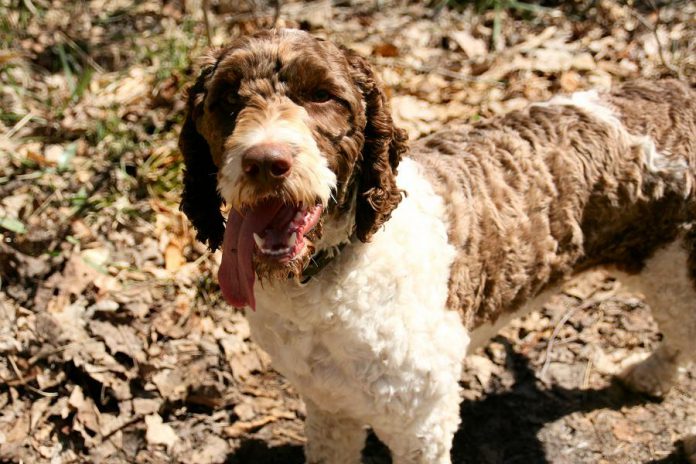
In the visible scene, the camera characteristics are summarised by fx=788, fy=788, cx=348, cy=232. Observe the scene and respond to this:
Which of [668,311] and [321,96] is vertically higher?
[321,96]

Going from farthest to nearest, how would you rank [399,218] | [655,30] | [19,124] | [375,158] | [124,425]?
[655,30], [19,124], [124,425], [399,218], [375,158]

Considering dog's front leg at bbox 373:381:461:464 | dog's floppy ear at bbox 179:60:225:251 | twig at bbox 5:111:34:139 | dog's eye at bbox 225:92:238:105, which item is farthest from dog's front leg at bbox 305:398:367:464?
twig at bbox 5:111:34:139

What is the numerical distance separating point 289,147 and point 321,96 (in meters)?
0.39

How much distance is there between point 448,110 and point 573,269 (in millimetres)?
2186

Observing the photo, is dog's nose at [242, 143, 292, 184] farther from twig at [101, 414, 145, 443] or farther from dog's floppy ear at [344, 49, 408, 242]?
twig at [101, 414, 145, 443]

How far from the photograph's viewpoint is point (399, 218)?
9.91 ft

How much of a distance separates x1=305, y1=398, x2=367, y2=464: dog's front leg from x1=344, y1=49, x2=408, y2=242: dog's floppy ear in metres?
1.17

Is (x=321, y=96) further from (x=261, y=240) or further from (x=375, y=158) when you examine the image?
(x=261, y=240)

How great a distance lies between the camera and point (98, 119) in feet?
17.2

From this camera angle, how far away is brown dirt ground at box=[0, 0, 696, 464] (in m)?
3.98

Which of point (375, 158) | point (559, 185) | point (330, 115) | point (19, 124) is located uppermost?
point (330, 115)

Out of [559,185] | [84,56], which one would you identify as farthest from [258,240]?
[84,56]

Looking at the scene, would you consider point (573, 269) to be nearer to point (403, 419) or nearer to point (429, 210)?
point (429, 210)

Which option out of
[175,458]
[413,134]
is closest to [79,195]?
[175,458]
